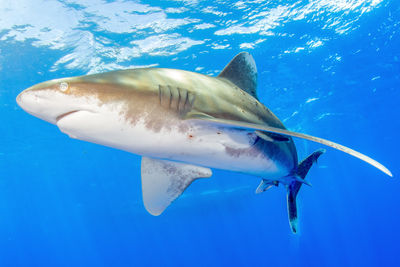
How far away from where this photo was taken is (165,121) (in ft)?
7.72

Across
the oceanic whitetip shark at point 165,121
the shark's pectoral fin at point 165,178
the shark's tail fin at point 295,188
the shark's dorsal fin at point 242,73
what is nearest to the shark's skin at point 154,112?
the oceanic whitetip shark at point 165,121

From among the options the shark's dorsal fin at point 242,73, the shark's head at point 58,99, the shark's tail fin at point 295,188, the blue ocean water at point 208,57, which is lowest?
the shark's head at point 58,99

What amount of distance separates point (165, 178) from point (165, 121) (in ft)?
4.98

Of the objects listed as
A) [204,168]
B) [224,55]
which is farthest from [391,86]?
[204,168]

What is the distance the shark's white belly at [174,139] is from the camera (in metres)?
2.12

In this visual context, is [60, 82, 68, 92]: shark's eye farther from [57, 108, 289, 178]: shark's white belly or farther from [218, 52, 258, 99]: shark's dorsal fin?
[218, 52, 258, 99]: shark's dorsal fin

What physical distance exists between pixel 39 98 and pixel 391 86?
27.5 meters

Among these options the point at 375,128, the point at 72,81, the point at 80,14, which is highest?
the point at 375,128

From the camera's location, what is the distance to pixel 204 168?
3664 mm

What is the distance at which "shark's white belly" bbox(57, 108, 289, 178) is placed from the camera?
6.95 feet

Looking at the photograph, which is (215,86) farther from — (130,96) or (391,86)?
(391,86)

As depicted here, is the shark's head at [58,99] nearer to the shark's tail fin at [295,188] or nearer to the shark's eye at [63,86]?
the shark's eye at [63,86]

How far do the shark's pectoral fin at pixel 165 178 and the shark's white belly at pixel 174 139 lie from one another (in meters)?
0.53

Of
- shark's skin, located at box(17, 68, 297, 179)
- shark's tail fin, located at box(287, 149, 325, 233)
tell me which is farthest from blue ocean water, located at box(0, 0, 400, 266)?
shark's skin, located at box(17, 68, 297, 179)
